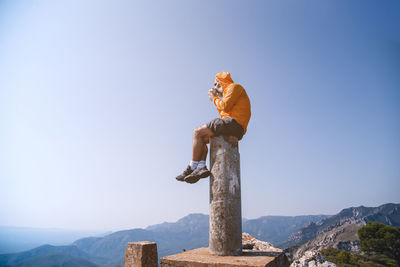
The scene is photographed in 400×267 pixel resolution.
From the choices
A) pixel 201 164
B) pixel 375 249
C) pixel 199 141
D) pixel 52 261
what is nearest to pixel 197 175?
pixel 201 164

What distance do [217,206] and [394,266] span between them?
48483 mm

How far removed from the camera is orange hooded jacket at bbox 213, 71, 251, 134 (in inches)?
Answer: 210

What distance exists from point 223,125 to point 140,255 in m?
3.31

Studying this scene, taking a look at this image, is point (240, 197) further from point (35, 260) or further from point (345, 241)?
point (35, 260)

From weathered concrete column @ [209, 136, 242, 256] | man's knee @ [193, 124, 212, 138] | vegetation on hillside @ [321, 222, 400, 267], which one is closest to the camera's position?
weathered concrete column @ [209, 136, 242, 256]

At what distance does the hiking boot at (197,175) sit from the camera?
16.4 feet

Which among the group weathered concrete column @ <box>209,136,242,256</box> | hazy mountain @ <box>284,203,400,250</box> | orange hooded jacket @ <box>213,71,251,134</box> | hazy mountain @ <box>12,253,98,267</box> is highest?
orange hooded jacket @ <box>213,71,251,134</box>

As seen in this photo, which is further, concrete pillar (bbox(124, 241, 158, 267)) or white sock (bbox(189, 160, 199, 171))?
white sock (bbox(189, 160, 199, 171))

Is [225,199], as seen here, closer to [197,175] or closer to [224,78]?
[197,175]

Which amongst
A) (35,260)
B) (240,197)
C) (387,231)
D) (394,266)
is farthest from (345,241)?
(35,260)

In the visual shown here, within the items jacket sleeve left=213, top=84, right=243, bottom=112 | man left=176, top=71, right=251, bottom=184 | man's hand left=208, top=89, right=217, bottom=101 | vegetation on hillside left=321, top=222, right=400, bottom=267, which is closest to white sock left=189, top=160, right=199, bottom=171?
man left=176, top=71, right=251, bottom=184

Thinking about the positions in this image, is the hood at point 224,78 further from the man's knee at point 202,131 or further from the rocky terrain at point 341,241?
the rocky terrain at point 341,241

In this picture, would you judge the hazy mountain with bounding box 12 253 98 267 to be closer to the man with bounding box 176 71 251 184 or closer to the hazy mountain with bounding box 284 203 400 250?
the hazy mountain with bounding box 284 203 400 250

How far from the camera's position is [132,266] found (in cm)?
469
